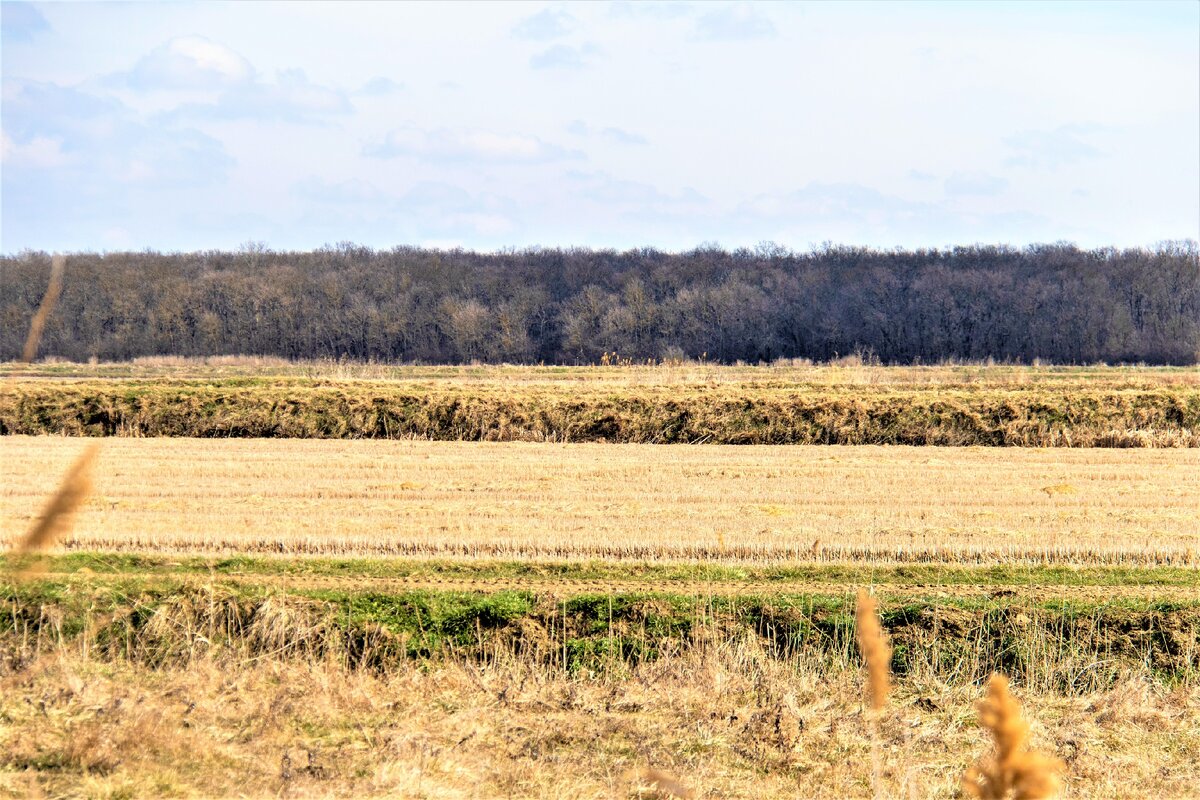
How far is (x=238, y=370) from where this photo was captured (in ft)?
152

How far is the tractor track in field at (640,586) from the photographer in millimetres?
9984

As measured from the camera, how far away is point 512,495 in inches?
622

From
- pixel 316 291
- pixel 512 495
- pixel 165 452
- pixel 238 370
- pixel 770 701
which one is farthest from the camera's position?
pixel 316 291

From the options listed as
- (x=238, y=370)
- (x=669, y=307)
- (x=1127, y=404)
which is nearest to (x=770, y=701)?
(x=1127, y=404)

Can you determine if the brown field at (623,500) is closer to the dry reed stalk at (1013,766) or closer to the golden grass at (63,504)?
the dry reed stalk at (1013,766)

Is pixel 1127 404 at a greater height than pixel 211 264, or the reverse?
pixel 211 264

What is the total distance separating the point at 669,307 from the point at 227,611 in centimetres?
6724

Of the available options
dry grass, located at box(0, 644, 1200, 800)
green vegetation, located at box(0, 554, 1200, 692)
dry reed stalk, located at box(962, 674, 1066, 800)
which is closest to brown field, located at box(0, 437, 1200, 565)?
green vegetation, located at box(0, 554, 1200, 692)

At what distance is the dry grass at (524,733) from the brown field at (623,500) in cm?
403

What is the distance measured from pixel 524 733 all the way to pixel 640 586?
3.53 meters

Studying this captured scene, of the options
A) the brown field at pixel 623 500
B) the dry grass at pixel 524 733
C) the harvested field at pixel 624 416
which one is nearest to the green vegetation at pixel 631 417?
the harvested field at pixel 624 416

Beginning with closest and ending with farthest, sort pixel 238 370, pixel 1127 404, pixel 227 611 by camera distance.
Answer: pixel 227 611, pixel 1127 404, pixel 238 370

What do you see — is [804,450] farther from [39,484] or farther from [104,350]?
[104,350]

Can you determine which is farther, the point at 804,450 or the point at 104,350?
the point at 104,350
